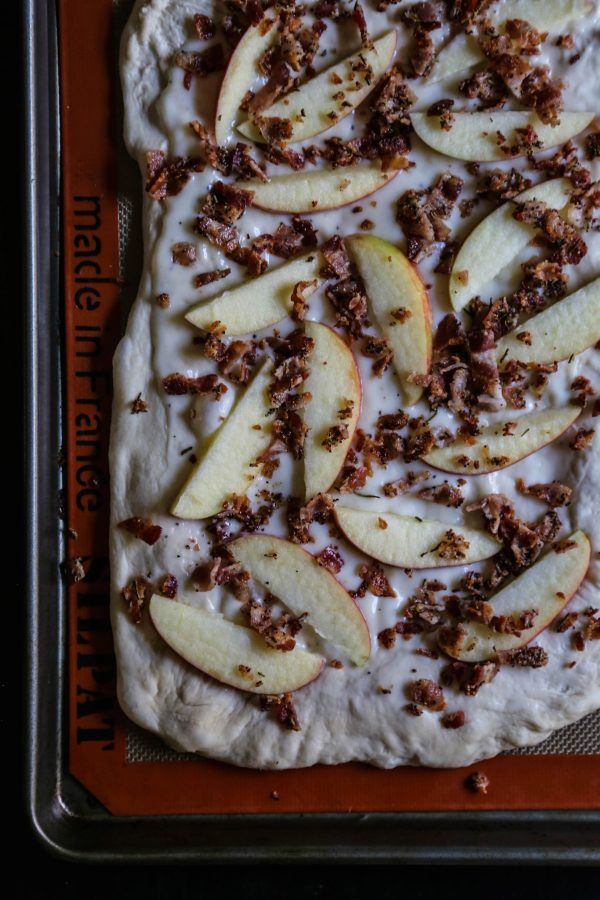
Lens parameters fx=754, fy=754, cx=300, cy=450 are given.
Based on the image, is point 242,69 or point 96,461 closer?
point 242,69

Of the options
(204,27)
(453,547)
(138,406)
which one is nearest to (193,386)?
(138,406)

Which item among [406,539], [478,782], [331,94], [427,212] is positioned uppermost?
[331,94]

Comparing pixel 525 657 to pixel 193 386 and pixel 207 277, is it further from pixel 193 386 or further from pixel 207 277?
pixel 207 277

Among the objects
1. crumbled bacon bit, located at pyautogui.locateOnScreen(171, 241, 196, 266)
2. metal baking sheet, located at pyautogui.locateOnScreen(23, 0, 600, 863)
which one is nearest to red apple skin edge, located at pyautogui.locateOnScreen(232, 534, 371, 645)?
metal baking sheet, located at pyautogui.locateOnScreen(23, 0, 600, 863)

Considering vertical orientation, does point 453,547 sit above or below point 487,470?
below

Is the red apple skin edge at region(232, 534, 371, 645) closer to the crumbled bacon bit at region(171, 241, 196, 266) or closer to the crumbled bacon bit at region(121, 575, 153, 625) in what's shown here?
the crumbled bacon bit at region(121, 575, 153, 625)

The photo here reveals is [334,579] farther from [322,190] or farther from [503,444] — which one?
[322,190]

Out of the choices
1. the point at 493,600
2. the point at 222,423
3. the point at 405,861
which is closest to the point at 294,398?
the point at 222,423
